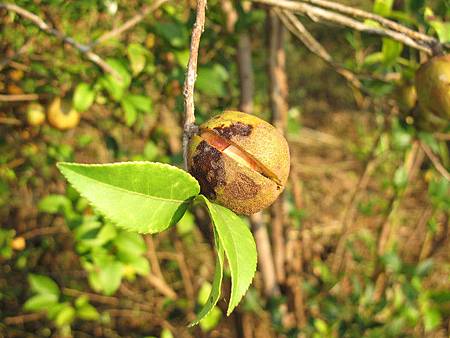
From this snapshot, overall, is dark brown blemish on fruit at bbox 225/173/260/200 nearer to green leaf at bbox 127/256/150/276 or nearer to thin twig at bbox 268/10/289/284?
green leaf at bbox 127/256/150/276

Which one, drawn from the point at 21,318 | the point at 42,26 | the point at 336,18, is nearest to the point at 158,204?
the point at 336,18

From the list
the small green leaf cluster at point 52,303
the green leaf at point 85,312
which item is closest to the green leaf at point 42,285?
the small green leaf cluster at point 52,303

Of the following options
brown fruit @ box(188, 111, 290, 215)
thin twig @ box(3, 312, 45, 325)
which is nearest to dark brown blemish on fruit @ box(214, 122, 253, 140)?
brown fruit @ box(188, 111, 290, 215)

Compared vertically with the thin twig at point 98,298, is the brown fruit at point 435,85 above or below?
above

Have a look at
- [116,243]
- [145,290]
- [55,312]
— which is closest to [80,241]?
[116,243]

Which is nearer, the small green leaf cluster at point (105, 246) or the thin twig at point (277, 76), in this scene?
the small green leaf cluster at point (105, 246)

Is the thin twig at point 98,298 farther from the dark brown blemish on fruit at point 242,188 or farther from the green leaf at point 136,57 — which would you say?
the dark brown blemish on fruit at point 242,188
